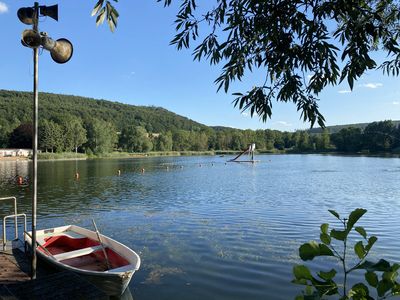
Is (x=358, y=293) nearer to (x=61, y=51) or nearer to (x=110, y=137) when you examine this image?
(x=61, y=51)

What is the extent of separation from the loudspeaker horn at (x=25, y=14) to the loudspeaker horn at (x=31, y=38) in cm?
23

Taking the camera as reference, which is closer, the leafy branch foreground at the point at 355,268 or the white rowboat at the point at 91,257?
the leafy branch foreground at the point at 355,268

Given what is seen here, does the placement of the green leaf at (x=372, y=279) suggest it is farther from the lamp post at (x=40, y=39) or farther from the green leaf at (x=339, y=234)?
the lamp post at (x=40, y=39)

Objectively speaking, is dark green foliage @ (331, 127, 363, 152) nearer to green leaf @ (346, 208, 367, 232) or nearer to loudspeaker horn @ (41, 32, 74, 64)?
loudspeaker horn @ (41, 32, 74, 64)

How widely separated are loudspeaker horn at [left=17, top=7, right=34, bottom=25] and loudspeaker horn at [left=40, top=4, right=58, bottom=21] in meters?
0.18

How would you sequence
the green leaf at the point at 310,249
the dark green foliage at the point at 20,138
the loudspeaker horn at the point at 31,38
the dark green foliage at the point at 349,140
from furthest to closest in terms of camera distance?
the dark green foliage at the point at 349,140 → the dark green foliage at the point at 20,138 → the loudspeaker horn at the point at 31,38 → the green leaf at the point at 310,249

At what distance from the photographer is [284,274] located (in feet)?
34.5

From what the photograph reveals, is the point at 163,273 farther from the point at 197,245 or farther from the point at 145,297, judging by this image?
the point at 197,245

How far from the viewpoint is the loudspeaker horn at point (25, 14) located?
6.34m

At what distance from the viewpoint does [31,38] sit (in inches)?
250

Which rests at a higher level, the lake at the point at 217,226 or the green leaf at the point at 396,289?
the green leaf at the point at 396,289

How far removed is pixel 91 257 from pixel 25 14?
6.94m

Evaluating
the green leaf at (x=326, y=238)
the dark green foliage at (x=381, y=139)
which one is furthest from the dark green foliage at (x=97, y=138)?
the green leaf at (x=326, y=238)

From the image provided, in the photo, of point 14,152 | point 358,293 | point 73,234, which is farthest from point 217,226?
point 14,152
